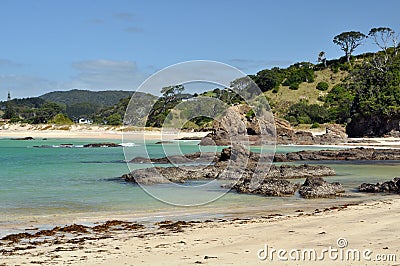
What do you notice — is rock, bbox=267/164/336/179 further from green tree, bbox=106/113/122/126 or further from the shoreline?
green tree, bbox=106/113/122/126

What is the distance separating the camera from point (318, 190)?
58.5ft

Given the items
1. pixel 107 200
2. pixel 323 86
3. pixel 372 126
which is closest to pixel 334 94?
pixel 323 86

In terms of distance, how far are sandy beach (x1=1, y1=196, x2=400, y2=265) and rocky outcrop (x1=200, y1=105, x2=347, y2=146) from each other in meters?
37.7

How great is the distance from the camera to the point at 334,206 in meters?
15.2

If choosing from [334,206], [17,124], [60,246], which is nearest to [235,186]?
[334,206]

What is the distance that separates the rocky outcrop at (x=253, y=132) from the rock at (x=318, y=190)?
102 feet

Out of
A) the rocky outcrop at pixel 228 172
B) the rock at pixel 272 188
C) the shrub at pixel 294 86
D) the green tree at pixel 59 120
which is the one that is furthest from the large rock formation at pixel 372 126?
the green tree at pixel 59 120

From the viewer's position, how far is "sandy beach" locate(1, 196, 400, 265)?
27.4 feet

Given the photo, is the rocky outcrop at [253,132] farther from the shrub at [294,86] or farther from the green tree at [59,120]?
the green tree at [59,120]

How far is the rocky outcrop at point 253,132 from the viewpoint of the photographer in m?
53.0

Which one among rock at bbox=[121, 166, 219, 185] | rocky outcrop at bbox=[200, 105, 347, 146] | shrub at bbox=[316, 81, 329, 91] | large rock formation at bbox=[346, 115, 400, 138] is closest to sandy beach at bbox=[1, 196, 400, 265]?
rock at bbox=[121, 166, 219, 185]

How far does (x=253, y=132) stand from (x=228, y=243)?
49.2 meters

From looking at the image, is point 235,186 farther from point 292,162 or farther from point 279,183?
point 292,162

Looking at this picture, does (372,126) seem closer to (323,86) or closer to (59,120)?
(323,86)
